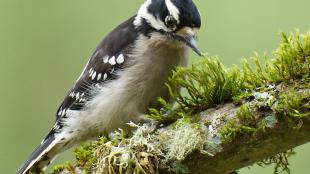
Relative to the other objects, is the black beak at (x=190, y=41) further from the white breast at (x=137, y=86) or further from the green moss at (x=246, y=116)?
the green moss at (x=246, y=116)

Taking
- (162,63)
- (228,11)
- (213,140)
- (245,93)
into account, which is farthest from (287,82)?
(228,11)

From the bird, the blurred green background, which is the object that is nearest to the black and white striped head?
the bird

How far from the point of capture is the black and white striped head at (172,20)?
302cm

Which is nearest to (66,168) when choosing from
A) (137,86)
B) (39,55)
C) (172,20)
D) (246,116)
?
(137,86)

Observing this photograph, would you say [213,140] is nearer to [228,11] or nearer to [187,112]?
[187,112]

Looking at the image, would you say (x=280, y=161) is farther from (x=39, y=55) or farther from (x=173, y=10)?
(x=39, y=55)

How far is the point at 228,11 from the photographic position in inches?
158

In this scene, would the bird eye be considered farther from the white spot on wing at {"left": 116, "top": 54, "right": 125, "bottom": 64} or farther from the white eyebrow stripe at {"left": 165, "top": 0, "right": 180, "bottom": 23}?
the white spot on wing at {"left": 116, "top": 54, "right": 125, "bottom": 64}

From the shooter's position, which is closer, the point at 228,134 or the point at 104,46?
the point at 228,134

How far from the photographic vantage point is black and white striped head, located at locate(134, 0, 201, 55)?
3.02m

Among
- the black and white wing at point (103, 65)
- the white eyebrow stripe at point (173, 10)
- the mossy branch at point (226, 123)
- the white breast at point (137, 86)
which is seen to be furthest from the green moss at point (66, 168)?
the white eyebrow stripe at point (173, 10)

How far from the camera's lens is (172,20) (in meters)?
3.12

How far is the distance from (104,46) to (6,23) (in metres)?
1.98

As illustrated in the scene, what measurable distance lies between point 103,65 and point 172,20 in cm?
53
